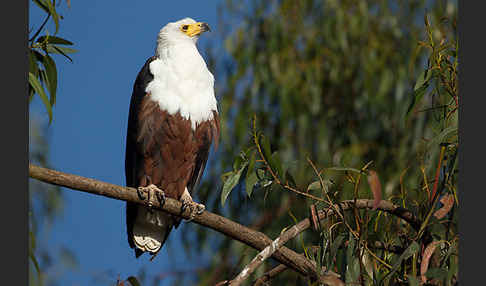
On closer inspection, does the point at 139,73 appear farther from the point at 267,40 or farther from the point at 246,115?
the point at 267,40

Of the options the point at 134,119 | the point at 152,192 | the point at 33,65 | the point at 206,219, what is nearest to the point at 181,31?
the point at 134,119

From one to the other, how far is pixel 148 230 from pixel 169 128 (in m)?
0.65

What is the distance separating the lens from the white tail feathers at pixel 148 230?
3.30 metres

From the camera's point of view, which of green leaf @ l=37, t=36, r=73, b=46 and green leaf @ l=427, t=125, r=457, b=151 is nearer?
green leaf @ l=427, t=125, r=457, b=151

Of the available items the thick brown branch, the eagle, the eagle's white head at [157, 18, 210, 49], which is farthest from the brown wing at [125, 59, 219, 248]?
the thick brown branch

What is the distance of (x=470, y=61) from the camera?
2131mm

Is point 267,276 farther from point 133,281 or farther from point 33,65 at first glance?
point 33,65

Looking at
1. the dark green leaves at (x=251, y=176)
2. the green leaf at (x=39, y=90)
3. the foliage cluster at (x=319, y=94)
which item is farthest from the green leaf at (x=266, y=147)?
the foliage cluster at (x=319, y=94)

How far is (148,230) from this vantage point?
130 inches

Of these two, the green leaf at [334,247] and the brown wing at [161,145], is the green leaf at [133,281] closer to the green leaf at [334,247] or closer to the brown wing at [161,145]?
the green leaf at [334,247]

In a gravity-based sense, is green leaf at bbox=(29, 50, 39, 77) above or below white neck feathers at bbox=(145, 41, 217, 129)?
above

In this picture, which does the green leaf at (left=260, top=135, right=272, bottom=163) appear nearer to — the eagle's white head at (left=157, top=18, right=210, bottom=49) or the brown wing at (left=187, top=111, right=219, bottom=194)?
the brown wing at (left=187, top=111, right=219, bottom=194)

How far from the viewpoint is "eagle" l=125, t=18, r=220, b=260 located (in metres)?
2.92
